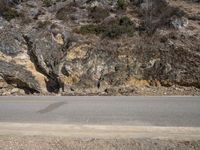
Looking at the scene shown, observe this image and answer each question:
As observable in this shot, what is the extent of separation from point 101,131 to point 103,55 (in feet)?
35.2

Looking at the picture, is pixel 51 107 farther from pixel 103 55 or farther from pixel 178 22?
pixel 178 22

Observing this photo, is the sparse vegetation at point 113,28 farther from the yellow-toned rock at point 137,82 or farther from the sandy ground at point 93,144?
the sandy ground at point 93,144

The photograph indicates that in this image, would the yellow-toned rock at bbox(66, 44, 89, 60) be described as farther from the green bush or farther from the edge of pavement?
the edge of pavement

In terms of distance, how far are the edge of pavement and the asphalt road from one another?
0.46 meters

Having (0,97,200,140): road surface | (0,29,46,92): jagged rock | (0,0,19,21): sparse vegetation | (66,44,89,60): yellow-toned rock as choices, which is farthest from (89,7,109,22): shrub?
(0,97,200,140): road surface

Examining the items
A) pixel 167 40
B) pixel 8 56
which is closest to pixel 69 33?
pixel 8 56

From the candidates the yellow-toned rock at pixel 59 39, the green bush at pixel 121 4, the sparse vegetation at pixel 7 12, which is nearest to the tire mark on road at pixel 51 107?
the yellow-toned rock at pixel 59 39

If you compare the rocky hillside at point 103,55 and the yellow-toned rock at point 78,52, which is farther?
the yellow-toned rock at point 78,52

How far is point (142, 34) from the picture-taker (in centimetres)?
2128

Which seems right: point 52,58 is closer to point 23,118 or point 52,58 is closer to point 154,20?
point 154,20

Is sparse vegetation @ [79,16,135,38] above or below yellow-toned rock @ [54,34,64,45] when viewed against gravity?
above

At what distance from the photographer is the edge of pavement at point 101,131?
24.9ft

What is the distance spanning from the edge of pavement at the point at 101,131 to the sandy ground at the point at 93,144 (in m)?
0.46

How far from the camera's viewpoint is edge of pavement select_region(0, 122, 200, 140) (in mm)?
7590
